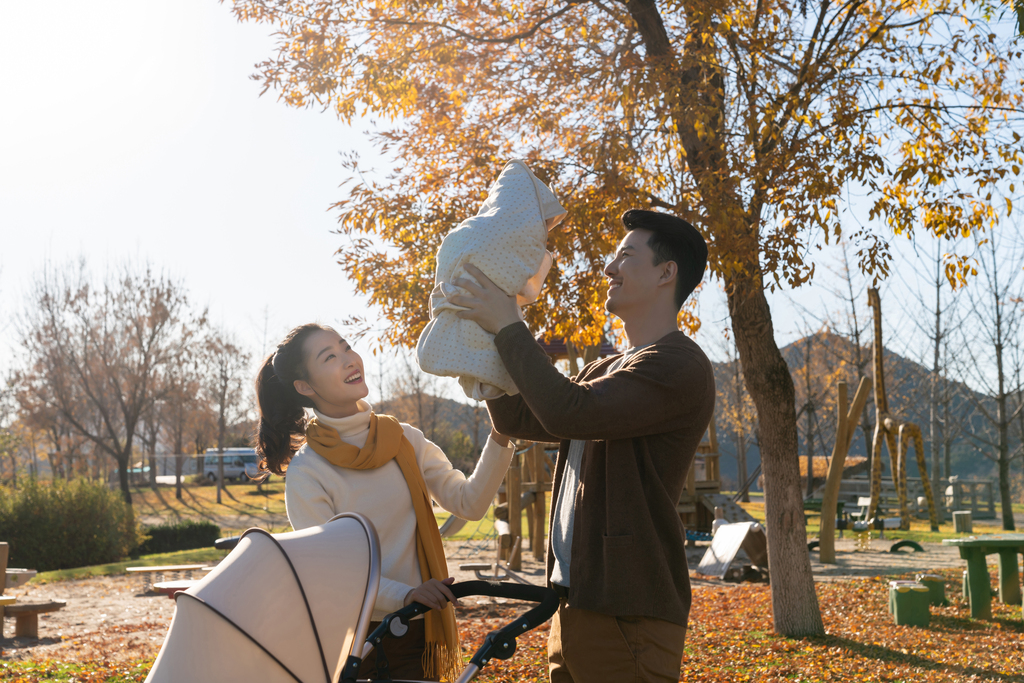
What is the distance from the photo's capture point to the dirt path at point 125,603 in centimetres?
838

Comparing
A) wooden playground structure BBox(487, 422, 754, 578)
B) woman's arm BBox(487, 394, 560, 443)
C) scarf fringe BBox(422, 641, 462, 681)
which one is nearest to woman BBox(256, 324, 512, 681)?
scarf fringe BBox(422, 641, 462, 681)

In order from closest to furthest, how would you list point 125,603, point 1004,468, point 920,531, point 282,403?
1. point 282,403
2. point 125,603
3. point 920,531
4. point 1004,468

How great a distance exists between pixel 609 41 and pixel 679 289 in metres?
6.08

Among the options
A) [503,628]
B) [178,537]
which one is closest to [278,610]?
[503,628]

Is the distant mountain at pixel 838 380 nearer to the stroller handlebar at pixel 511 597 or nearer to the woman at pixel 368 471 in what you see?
the woman at pixel 368 471

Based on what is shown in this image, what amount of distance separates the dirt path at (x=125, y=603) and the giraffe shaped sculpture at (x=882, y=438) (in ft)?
5.18

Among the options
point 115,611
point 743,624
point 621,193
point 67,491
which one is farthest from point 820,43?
point 67,491

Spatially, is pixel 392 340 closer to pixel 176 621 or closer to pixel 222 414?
pixel 176 621

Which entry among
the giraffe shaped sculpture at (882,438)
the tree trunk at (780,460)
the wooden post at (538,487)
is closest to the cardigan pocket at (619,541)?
the tree trunk at (780,460)

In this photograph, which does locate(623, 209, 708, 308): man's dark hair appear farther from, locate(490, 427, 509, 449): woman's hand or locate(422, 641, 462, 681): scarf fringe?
locate(422, 641, 462, 681): scarf fringe

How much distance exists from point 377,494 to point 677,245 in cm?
139

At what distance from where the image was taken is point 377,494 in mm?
2855

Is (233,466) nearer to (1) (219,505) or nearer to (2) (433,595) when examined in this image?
(1) (219,505)

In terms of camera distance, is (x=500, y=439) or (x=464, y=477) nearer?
(x=500, y=439)
